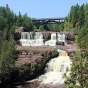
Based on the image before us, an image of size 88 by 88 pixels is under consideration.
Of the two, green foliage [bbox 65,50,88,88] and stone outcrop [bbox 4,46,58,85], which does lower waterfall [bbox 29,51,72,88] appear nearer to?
stone outcrop [bbox 4,46,58,85]

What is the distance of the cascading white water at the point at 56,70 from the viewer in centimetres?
3639

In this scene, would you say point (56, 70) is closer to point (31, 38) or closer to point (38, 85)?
point (38, 85)

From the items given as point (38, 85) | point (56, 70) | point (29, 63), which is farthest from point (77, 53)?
point (56, 70)

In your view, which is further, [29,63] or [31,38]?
[31,38]

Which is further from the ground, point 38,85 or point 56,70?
point 56,70

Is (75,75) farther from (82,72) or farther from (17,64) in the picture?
(17,64)

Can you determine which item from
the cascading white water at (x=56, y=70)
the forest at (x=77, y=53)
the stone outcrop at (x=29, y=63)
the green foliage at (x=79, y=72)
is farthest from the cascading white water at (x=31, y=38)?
the green foliage at (x=79, y=72)

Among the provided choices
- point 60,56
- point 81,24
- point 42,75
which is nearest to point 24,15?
point 81,24

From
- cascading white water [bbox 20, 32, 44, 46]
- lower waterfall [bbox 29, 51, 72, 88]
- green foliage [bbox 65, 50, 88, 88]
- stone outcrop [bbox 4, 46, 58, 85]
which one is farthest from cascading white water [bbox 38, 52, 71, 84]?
green foliage [bbox 65, 50, 88, 88]

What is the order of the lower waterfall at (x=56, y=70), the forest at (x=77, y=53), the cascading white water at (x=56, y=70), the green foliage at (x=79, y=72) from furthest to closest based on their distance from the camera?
the cascading white water at (x=56, y=70)
the lower waterfall at (x=56, y=70)
the forest at (x=77, y=53)
the green foliage at (x=79, y=72)

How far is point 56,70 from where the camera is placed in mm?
41094

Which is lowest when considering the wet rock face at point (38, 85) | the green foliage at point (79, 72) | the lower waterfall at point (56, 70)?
the wet rock face at point (38, 85)

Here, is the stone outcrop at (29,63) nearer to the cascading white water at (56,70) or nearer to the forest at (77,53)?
the cascading white water at (56,70)

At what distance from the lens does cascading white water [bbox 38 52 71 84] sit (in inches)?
1433
